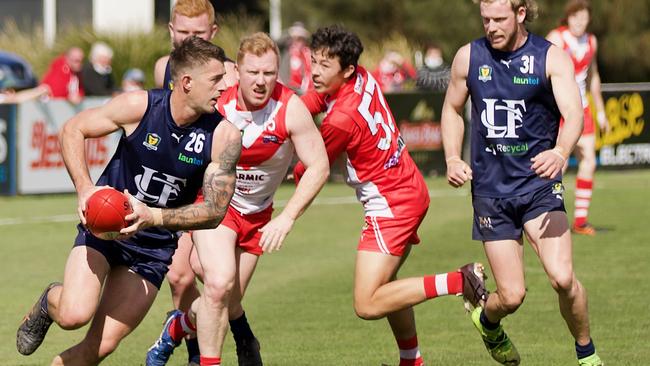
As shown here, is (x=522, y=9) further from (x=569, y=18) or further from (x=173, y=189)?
(x=569, y=18)

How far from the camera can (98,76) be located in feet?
70.1

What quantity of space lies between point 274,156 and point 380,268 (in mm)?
957

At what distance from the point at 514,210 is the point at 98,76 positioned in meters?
14.1

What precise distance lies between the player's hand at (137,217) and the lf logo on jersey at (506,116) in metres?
2.34

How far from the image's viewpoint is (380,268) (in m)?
8.43

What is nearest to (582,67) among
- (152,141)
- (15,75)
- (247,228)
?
(247,228)

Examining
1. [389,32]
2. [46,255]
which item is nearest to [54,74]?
[46,255]

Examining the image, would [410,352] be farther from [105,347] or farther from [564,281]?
[105,347]

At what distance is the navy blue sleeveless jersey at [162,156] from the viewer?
7316mm

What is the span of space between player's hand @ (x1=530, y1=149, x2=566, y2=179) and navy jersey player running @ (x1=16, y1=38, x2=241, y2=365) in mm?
1718

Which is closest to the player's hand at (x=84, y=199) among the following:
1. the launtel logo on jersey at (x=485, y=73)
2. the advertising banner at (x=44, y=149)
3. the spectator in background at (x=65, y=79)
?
the launtel logo on jersey at (x=485, y=73)

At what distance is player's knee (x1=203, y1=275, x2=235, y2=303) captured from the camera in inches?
313

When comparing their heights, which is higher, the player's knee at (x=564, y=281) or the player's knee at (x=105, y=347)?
the player's knee at (x=564, y=281)

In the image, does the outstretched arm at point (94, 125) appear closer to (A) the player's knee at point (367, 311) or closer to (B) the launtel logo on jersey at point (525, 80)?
(A) the player's knee at point (367, 311)
